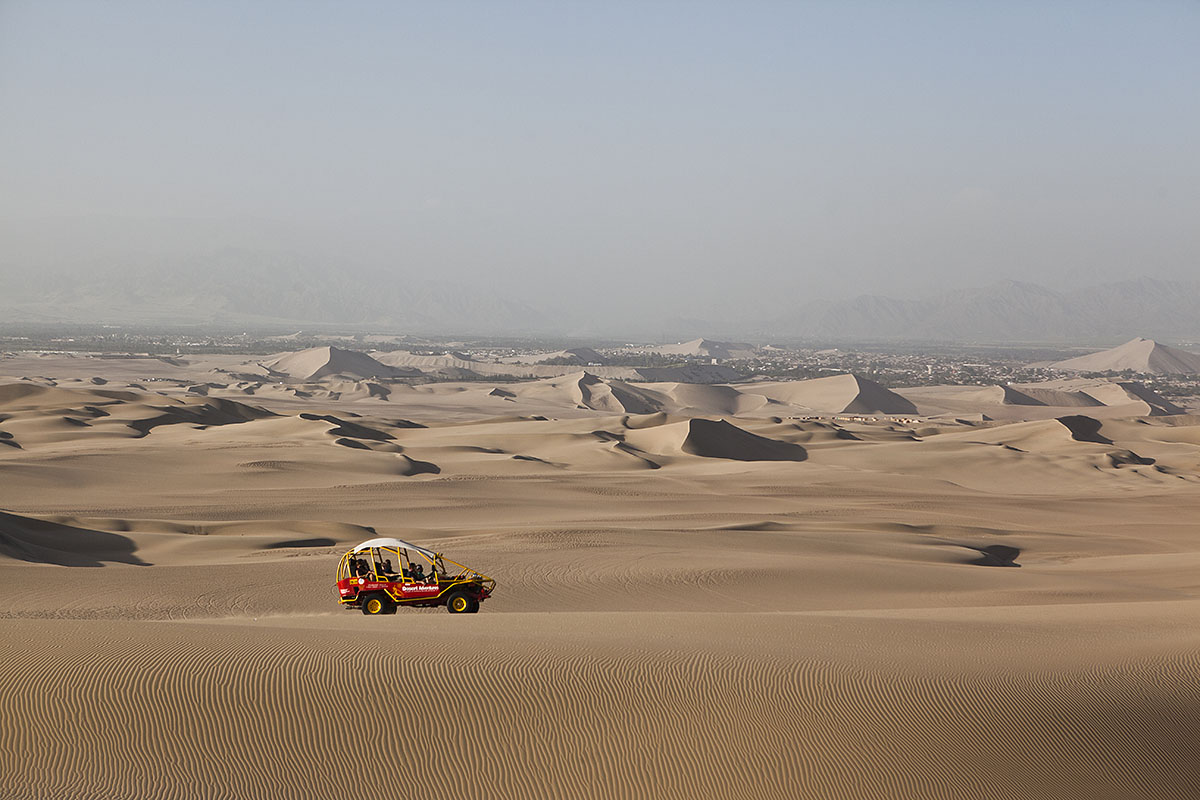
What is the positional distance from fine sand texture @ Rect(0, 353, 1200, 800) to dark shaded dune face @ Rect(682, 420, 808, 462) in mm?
4851

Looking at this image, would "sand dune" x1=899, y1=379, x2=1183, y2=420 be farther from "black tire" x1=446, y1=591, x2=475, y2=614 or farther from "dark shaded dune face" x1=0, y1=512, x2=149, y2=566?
"black tire" x1=446, y1=591, x2=475, y2=614

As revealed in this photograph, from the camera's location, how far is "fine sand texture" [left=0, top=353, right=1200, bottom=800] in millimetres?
6973

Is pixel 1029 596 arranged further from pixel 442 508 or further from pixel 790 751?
pixel 442 508

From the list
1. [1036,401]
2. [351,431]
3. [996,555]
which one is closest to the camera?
[996,555]

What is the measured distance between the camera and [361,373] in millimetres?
108688

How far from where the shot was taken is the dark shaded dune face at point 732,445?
142ft

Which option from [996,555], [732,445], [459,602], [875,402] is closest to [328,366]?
[875,402]

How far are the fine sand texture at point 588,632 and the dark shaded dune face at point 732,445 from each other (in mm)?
4851

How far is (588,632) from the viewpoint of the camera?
9859 millimetres

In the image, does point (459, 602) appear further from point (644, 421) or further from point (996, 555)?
point (644, 421)

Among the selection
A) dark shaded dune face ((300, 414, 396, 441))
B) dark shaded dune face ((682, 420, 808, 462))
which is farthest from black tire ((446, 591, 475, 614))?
dark shaded dune face ((682, 420, 808, 462))

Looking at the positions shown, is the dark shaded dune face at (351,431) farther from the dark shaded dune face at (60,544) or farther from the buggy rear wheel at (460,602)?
the buggy rear wheel at (460,602)

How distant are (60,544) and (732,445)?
30.0 m

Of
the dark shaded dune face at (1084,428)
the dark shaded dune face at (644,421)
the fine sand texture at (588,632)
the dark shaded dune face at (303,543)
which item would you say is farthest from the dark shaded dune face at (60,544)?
the dark shaded dune face at (1084,428)
